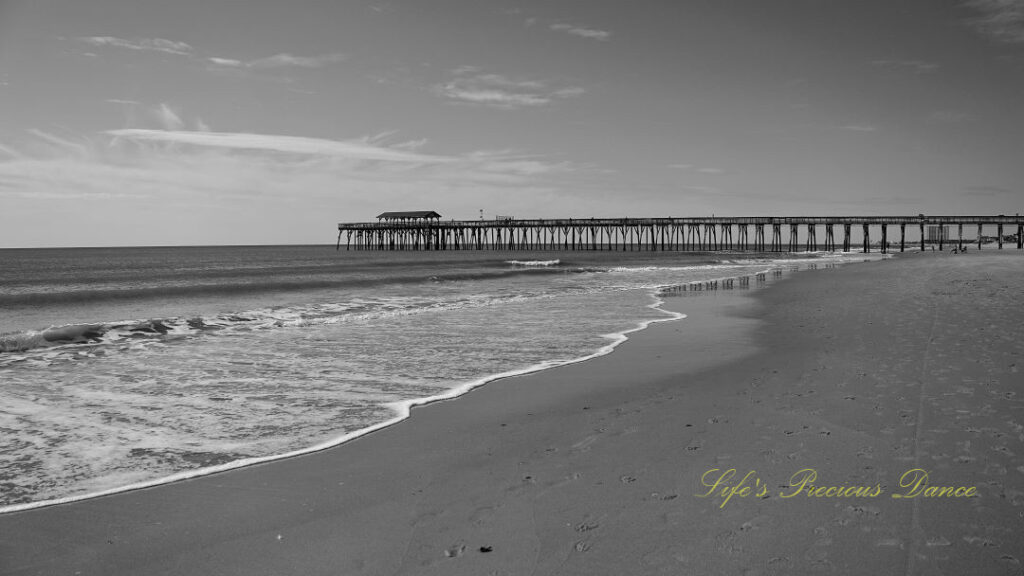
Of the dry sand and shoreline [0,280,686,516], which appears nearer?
the dry sand

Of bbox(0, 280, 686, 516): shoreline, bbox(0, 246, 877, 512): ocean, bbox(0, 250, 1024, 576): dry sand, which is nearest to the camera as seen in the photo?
bbox(0, 250, 1024, 576): dry sand

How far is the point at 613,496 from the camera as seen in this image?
3.35 meters

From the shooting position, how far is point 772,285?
70.8 ft

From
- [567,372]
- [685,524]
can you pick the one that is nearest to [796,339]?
[567,372]

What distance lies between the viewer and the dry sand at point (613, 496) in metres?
2.71

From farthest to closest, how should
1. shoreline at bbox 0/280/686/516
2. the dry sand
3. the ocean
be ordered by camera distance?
→ the ocean, shoreline at bbox 0/280/686/516, the dry sand

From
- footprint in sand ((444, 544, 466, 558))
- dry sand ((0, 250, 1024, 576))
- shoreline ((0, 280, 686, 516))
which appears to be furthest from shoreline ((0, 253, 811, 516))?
footprint in sand ((444, 544, 466, 558))

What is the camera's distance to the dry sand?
2709 mm

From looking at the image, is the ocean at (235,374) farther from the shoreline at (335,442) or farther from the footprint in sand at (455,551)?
the footprint in sand at (455,551)

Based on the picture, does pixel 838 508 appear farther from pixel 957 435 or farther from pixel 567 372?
pixel 567 372

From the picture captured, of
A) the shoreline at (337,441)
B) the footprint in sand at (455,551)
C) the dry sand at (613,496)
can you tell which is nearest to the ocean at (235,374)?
the shoreline at (337,441)

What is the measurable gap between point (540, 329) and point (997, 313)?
830cm

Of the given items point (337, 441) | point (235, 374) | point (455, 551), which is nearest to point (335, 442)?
point (337, 441)

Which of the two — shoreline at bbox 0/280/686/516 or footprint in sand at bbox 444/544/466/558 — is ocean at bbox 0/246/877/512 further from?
footprint in sand at bbox 444/544/466/558
